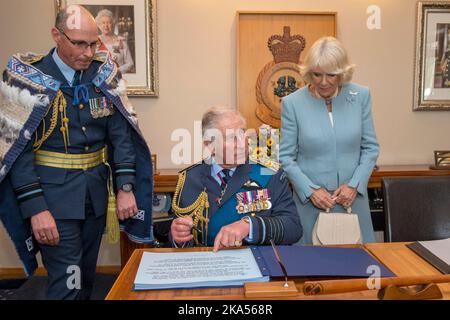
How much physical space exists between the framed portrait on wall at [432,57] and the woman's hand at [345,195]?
1.73 m

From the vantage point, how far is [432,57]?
3.30m

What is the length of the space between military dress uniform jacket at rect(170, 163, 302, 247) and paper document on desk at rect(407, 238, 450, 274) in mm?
399

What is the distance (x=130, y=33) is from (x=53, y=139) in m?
1.57

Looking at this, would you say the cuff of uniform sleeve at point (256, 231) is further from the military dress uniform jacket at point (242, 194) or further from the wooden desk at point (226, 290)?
the wooden desk at point (226, 290)

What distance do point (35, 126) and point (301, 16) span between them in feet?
7.17

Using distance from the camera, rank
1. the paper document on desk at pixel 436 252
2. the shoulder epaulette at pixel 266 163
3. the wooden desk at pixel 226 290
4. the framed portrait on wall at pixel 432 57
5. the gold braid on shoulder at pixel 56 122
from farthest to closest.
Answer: the framed portrait on wall at pixel 432 57
the gold braid on shoulder at pixel 56 122
the shoulder epaulette at pixel 266 163
the paper document on desk at pixel 436 252
the wooden desk at pixel 226 290

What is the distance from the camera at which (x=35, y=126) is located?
5.64 ft

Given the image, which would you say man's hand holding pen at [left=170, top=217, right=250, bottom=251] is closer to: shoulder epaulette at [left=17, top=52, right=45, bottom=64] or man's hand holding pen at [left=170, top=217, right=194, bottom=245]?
man's hand holding pen at [left=170, top=217, right=194, bottom=245]

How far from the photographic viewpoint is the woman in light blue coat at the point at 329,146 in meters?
2.02

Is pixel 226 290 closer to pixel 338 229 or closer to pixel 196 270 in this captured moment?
pixel 196 270

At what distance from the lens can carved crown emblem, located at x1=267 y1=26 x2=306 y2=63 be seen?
3.18m

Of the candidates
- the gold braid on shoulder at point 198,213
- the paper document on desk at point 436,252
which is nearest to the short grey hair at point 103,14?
the gold braid on shoulder at point 198,213

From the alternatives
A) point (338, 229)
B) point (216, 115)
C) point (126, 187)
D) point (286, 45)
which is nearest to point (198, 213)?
point (216, 115)

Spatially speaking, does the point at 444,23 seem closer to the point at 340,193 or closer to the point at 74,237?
the point at 340,193
